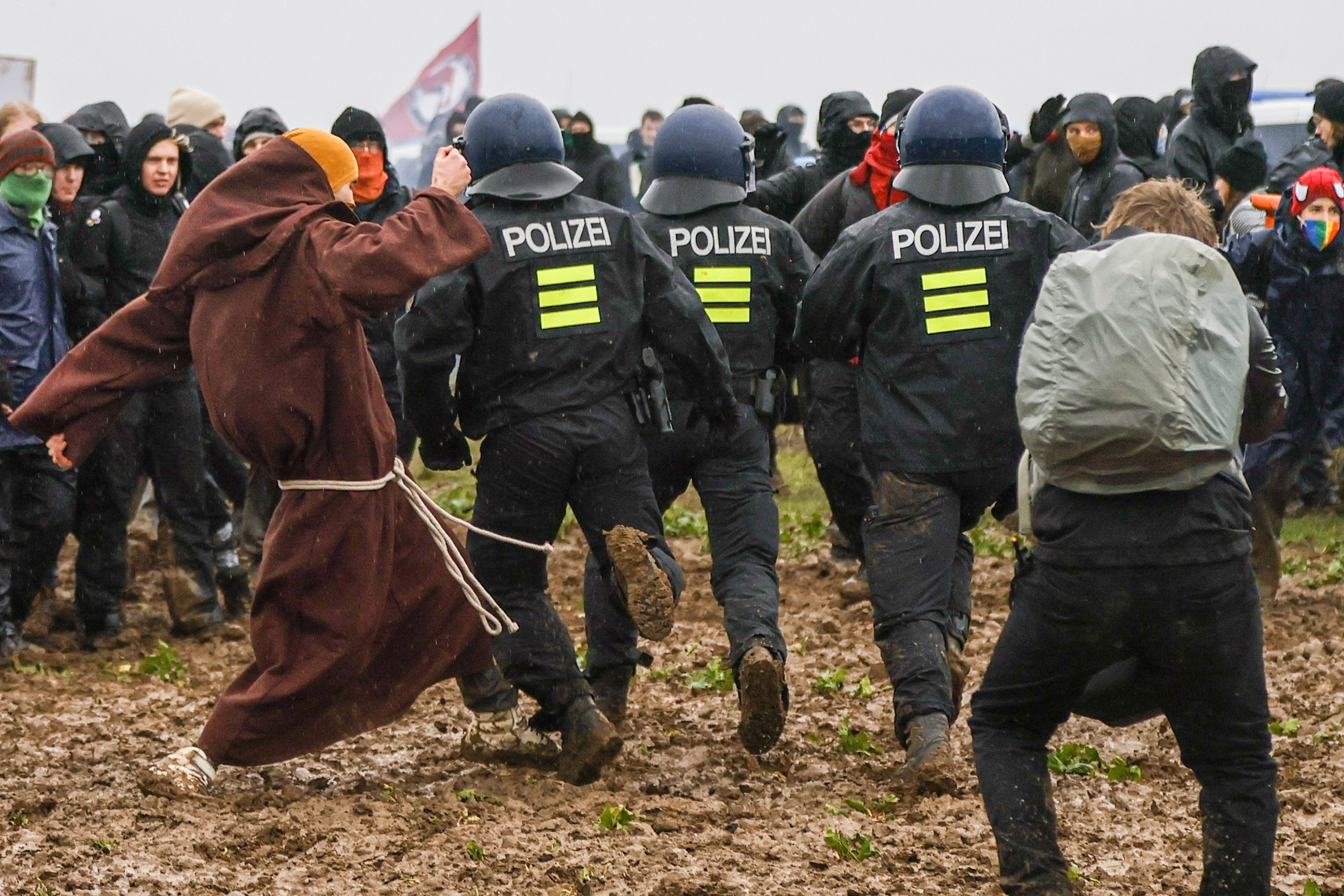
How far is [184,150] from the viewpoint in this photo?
838 centimetres

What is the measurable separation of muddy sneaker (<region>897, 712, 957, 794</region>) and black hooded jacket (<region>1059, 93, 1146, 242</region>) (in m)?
4.40

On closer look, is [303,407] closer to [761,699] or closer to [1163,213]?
[761,699]

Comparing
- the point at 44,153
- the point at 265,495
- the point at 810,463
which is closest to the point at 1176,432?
the point at 44,153

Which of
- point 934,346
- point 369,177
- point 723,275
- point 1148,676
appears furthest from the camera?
point 369,177

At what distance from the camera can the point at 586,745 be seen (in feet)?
18.4

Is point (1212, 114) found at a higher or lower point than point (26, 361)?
higher

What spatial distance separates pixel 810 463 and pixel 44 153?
701 cm

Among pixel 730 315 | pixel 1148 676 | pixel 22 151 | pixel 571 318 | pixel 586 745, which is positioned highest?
pixel 22 151

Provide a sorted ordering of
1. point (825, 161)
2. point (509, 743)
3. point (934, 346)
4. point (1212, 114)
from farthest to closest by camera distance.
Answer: point (1212, 114) < point (825, 161) < point (509, 743) < point (934, 346)

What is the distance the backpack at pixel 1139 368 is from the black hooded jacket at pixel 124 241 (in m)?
5.17

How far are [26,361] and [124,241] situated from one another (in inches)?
29.6

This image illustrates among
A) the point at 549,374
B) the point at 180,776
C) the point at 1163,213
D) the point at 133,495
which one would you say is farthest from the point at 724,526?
the point at 133,495

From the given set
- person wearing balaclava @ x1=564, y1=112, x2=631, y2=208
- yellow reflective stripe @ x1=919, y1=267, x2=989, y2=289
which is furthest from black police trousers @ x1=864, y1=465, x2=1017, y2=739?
person wearing balaclava @ x1=564, y1=112, x2=631, y2=208

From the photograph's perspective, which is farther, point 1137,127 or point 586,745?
point 1137,127
